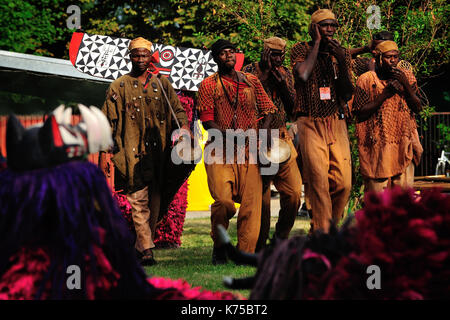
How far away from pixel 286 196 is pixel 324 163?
3.64 feet

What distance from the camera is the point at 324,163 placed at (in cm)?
692

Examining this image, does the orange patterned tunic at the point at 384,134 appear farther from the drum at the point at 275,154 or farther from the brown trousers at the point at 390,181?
the drum at the point at 275,154

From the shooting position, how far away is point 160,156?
7863 mm

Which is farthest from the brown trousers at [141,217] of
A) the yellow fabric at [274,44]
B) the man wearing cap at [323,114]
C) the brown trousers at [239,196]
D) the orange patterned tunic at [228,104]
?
the yellow fabric at [274,44]

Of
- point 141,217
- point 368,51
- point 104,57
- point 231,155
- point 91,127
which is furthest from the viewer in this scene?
point 104,57

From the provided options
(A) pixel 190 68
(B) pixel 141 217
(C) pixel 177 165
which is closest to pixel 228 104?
(C) pixel 177 165

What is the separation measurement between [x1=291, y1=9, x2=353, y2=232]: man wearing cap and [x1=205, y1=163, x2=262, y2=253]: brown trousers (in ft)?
1.97

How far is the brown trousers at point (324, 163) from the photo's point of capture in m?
6.86

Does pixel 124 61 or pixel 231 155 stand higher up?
pixel 124 61

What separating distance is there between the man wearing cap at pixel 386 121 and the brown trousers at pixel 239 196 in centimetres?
129

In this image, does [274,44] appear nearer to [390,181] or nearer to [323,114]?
[323,114]
